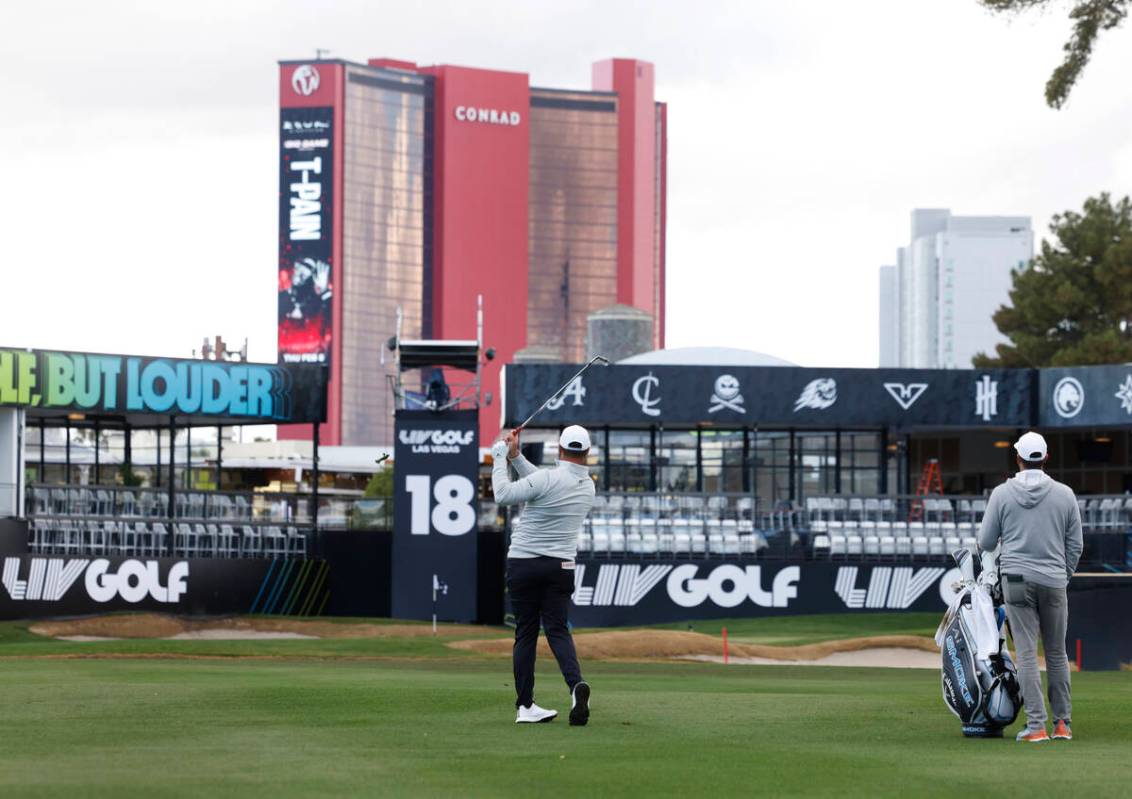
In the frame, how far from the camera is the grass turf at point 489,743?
831cm

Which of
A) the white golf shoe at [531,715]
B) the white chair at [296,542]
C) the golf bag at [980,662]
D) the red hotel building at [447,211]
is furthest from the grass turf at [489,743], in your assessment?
the red hotel building at [447,211]

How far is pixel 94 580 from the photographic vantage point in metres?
34.3

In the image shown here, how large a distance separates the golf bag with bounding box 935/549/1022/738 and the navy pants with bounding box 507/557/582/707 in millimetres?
2339

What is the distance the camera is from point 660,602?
36.8m

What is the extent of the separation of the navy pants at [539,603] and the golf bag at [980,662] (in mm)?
2339

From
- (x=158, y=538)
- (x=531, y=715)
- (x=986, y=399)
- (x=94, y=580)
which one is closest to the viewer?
(x=531, y=715)

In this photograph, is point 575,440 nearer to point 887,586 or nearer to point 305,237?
Answer: point 887,586

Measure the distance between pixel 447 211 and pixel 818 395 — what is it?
370 ft

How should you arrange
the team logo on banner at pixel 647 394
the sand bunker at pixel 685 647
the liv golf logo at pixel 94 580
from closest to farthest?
the sand bunker at pixel 685 647 < the liv golf logo at pixel 94 580 < the team logo on banner at pixel 647 394

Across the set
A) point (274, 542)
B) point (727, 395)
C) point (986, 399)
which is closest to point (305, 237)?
point (727, 395)

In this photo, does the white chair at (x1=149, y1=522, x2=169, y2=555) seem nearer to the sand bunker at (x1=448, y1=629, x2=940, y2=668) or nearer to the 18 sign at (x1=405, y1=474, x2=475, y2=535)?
the 18 sign at (x1=405, y1=474, x2=475, y2=535)

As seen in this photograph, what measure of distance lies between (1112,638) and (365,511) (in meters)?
18.4

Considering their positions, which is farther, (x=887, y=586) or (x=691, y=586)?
(x=887, y=586)

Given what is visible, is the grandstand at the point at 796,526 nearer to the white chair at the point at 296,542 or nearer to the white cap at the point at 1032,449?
the white chair at the point at 296,542
